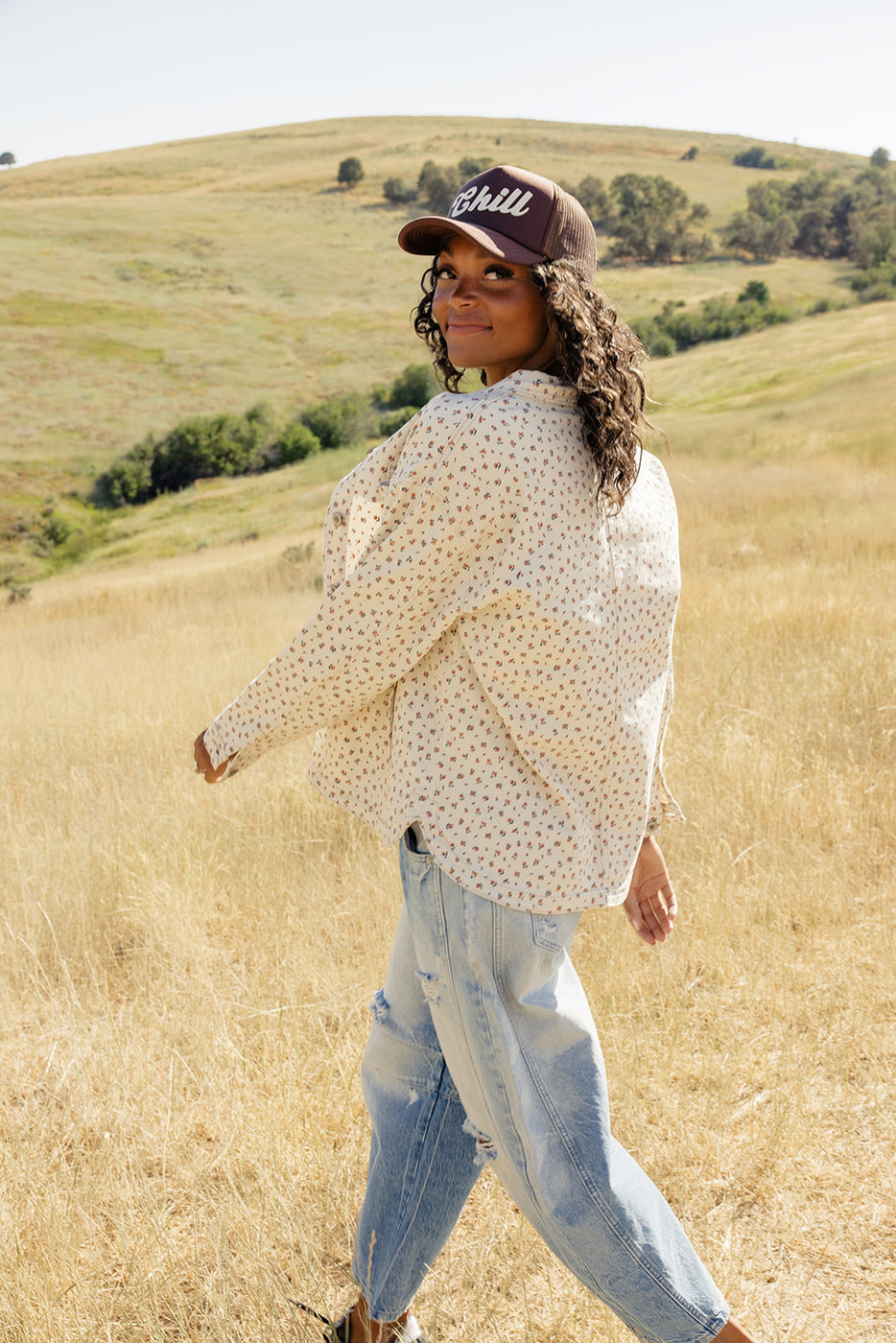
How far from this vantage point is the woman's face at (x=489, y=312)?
156 cm

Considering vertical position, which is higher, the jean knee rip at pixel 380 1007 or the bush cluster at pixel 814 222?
the bush cluster at pixel 814 222

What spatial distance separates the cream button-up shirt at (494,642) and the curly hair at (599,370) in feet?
0.10

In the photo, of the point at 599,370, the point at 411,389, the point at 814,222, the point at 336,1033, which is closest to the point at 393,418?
the point at 411,389

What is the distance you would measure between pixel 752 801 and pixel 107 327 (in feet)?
216

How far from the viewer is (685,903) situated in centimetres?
329

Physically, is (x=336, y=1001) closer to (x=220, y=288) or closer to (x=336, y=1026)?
(x=336, y=1026)

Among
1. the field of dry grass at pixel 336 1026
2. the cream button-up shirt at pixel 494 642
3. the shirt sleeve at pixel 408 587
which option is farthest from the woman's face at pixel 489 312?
the field of dry grass at pixel 336 1026

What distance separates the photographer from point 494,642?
1.46 meters

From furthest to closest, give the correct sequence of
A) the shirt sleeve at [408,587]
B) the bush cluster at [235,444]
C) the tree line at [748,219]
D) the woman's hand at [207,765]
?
the tree line at [748,219]
the bush cluster at [235,444]
the woman's hand at [207,765]
the shirt sleeve at [408,587]

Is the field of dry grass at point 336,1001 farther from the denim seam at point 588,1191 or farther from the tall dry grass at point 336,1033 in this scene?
the denim seam at point 588,1191

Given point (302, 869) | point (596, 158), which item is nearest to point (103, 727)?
point (302, 869)

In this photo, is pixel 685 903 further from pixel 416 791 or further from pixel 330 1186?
pixel 416 791

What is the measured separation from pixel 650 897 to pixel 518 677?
758 millimetres

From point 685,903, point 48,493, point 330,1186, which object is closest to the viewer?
point 330,1186
